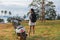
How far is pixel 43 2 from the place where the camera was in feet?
134

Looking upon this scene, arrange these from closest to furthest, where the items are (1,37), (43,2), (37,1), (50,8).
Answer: (1,37) → (43,2) → (37,1) → (50,8)

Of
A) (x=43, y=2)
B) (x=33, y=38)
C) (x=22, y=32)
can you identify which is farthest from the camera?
(x=43, y=2)

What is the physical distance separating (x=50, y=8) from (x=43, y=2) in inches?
408

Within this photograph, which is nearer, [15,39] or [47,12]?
[15,39]

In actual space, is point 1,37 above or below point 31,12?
below

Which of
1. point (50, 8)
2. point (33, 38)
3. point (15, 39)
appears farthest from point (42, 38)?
point (50, 8)

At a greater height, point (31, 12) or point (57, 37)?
point (31, 12)

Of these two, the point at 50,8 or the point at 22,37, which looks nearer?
the point at 22,37

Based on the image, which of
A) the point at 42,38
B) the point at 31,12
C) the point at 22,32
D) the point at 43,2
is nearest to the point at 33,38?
the point at 42,38

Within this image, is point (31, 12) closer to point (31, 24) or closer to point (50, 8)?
point (31, 24)

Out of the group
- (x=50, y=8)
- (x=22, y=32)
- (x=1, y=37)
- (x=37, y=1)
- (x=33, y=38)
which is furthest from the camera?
(x=50, y=8)

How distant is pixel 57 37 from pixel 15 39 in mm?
2588

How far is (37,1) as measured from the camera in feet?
143

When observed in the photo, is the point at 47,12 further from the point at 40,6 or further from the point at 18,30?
the point at 18,30
